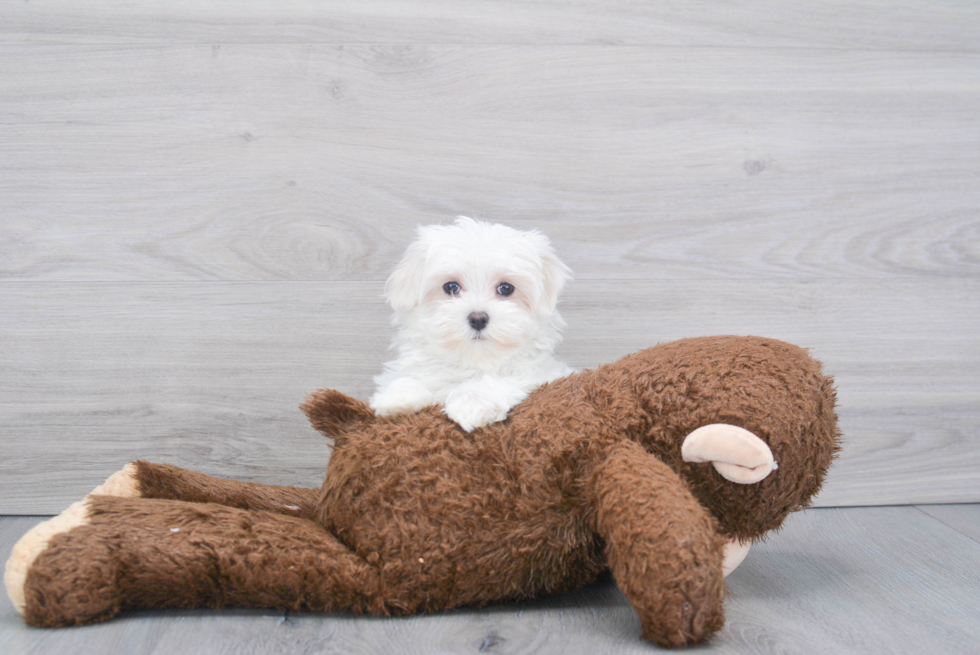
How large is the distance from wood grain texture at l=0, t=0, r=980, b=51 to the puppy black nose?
707 mm

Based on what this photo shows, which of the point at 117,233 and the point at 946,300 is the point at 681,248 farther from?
the point at 117,233

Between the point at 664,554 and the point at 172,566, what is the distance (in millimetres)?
583

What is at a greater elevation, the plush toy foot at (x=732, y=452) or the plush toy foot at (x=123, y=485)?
the plush toy foot at (x=732, y=452)

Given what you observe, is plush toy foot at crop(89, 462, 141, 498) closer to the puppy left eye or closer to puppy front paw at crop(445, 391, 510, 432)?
puppy front paw at crop(445, 391, 510, 432)

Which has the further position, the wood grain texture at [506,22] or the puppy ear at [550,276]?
the wood grain texture at [506,22]

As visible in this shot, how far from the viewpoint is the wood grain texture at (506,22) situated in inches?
55.6

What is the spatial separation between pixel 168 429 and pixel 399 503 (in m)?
0.72

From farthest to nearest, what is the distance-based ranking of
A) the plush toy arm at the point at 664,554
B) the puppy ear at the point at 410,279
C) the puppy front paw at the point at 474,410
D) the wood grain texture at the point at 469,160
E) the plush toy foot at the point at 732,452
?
the wood grain texture at the point at 469,160 → the puppy ear at the point at 410,279 → the puppy front paw at the point at 474,410 → the plush toy foot at the point at 732,452 → the plush toy arm at the point at 664,554

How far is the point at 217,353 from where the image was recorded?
1.43 meters

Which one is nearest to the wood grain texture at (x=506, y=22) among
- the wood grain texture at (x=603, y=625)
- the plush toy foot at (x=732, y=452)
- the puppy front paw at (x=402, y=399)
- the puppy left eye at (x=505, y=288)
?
the puppy left eye at (x=505, y=288)

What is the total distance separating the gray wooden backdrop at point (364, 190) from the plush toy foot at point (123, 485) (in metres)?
0.35

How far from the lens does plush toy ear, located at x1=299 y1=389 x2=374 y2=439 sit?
1.03 metres

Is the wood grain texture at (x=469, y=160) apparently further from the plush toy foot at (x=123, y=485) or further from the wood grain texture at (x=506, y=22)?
the plush toy foot at (x=123, y=485)

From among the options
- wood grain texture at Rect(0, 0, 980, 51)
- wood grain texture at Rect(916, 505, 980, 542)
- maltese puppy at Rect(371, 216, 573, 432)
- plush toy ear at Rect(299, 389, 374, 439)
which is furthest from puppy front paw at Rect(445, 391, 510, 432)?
wood grain texture at Rect(916, 505, 980, 542)
